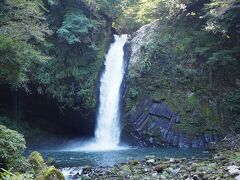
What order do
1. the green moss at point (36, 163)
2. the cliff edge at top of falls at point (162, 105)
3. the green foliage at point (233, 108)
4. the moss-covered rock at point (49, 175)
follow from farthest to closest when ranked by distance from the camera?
the green foliage at point (233, 108)
the cliff edge at top of falls at point (162, 105)
the green moss at point (36, 163)
the moss-covered rock at point (49, 175)

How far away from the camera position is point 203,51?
19141mm

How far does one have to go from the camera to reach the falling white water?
2009 centimetres

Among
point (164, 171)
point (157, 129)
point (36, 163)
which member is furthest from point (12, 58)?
point (157, 129)

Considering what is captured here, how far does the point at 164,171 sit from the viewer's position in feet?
33.5

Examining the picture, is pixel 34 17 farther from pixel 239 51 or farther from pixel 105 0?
pixel 239 51

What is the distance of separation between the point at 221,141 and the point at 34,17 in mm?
10069

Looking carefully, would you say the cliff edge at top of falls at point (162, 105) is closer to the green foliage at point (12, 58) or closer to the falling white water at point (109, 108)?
the falling white water at point (109, 108)

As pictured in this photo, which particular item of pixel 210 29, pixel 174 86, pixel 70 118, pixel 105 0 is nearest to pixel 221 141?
pixel 174 86

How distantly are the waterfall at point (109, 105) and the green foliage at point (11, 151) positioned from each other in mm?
10212

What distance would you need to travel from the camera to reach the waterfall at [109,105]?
20.2m

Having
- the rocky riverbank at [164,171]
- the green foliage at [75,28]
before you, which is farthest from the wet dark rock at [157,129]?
the rocky riverbank at [164,171]

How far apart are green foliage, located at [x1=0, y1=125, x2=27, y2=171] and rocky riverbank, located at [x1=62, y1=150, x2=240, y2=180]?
81.7 inches

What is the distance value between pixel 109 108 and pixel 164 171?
10729 mm

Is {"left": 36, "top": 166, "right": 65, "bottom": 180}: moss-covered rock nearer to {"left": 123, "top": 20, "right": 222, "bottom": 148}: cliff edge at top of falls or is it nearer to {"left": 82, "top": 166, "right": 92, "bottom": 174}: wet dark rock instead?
{"left": 82, "top": 166, "right": 92, "bottom": 174}: wet dark rock
